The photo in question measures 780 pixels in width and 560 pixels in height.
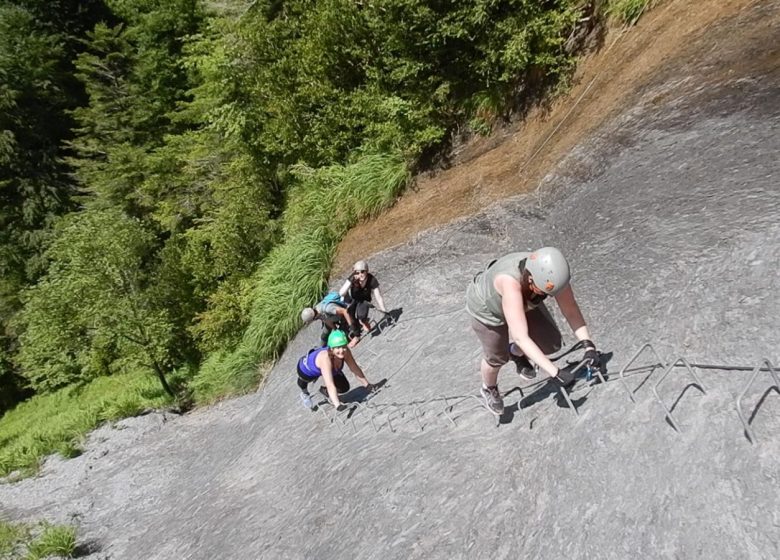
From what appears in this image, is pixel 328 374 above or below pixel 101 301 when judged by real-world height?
below

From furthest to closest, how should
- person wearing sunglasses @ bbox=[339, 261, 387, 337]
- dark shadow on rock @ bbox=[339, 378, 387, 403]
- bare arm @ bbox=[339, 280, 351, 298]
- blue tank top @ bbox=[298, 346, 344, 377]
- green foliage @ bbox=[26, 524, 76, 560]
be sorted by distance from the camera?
bare arm @ bbox=[339, 280, 351, 298] → person wearing sunglasses @ bbox=[339, 261, 387, 337] → green foliage @ bbox=[26, 524, 76, 560] → dark shadow on rock @ bbox=[339, 378, 387, 403] → blue tank top @ bbox=[298, 346, 344, 377]

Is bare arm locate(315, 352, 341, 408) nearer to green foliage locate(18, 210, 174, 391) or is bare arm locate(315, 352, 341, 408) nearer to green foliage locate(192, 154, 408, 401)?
green foliage locate(192, 154, 408, 401)

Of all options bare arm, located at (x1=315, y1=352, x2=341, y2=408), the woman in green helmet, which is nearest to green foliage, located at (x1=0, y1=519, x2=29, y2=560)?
the woman in green helmet

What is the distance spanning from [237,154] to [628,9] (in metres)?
12.6

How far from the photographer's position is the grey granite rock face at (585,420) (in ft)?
10.5

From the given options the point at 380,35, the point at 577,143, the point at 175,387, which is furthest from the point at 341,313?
the point at 175,387

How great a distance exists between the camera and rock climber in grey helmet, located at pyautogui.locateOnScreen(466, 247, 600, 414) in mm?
3688

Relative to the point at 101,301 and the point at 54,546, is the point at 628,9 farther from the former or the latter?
the point at 101,301

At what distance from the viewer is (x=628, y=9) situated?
7777 mm

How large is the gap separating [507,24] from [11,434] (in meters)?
25.6

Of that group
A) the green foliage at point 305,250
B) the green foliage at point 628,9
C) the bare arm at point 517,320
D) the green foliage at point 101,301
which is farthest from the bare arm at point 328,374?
the green foliage at point 101,301

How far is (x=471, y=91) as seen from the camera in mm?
10328

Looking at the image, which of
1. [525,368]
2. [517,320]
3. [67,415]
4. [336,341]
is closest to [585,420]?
[517,320]

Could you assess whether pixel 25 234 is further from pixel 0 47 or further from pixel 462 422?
pixel 462 422
